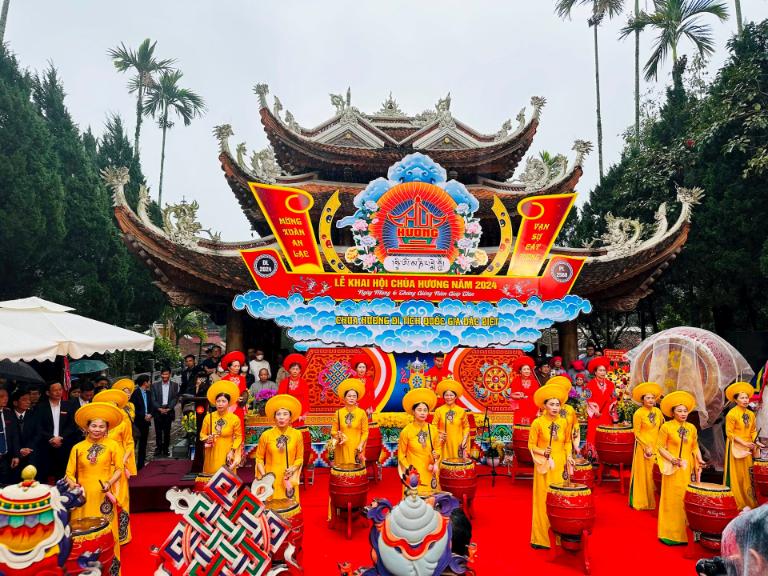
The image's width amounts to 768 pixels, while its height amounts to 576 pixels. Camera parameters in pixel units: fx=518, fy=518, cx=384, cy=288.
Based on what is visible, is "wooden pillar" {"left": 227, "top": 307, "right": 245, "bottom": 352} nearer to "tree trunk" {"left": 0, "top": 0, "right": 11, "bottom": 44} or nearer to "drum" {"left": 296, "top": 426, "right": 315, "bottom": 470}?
"drum" {"left": 296, "top": 426, "right": 315, "bottom": 470}

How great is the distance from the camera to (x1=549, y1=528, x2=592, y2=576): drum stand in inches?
185

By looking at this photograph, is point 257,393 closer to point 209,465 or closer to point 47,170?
point 209,465

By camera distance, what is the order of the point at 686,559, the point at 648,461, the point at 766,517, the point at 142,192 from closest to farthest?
1. the point at 766,517
2. the point at 686,559
3. the point at 648,461
4. the point at 142,192

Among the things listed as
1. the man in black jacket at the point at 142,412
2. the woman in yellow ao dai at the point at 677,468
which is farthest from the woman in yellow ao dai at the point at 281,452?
the man in black jacket at the point at 142,412

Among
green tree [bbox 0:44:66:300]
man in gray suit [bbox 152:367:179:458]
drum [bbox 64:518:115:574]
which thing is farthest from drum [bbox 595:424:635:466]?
green tree [bbox 0:44:66:300]

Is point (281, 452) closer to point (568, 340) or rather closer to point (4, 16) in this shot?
point (568, 340)

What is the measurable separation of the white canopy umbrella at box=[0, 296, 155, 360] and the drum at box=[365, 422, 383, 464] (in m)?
3.74

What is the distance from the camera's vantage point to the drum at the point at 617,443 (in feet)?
23.7

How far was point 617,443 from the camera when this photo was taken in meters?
7.23

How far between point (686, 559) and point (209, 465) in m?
5.00

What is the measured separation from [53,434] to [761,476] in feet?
26.2

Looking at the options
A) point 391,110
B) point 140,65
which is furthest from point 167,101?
point 391,110

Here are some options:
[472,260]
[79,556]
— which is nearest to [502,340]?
A: [472,260]

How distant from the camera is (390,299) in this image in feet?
29.4
